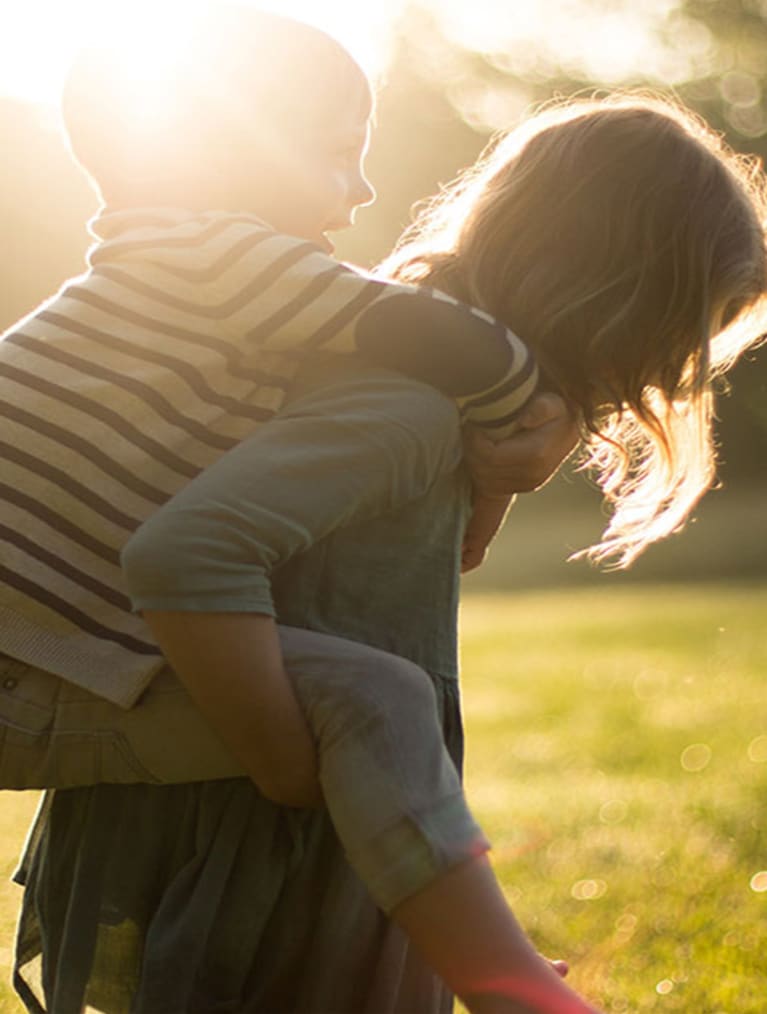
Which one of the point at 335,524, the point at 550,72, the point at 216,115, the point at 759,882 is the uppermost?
the point at 216,115

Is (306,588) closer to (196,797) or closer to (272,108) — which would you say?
(196,797)

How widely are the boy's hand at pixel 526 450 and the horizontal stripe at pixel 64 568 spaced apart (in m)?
0.45

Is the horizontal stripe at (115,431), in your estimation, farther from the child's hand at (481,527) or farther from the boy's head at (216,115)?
the child's hand at (481,527)

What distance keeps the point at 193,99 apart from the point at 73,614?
64 cm

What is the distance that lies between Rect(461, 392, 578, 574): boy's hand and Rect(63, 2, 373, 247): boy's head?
1.25 feet

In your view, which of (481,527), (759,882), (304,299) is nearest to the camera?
(304,299)

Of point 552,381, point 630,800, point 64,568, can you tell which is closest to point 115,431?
point 64,568

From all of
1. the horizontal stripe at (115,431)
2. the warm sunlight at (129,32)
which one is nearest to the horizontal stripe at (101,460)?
the horizontal stripe at (115,431)

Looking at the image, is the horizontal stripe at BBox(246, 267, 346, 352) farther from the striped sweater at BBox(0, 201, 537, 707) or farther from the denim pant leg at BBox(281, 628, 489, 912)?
the denim pant leg at BBox(281, 628, 489, 912)

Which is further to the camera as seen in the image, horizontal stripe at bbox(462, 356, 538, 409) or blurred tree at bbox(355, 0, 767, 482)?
blurred tree at bbox(355, 0, 767, 482)

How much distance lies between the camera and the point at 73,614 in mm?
1609

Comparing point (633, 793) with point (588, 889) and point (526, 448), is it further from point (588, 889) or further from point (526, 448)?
point (526, 448)

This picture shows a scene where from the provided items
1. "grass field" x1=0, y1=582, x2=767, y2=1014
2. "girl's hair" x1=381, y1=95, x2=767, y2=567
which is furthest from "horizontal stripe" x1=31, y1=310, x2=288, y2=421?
"grass field" x1=0, y1=582, x2=767, y2=1014

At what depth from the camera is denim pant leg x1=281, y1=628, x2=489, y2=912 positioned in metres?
1.47
